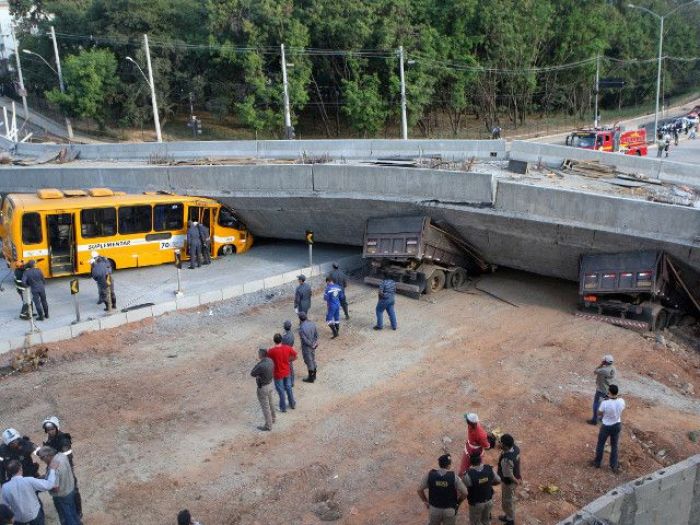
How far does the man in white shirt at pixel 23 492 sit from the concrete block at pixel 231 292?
30.8ft

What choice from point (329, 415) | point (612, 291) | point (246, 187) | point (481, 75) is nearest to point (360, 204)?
point (246, 187)

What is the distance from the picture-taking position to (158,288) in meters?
17.6

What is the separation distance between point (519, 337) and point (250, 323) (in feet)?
19.4

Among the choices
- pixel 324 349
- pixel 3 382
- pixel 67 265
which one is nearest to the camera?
pixel 3 382

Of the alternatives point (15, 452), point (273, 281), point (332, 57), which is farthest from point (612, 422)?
point (332, 57)

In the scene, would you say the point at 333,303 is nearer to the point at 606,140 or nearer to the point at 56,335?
the point at 56,335

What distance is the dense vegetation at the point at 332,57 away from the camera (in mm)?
43312

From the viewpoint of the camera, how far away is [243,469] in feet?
33.6

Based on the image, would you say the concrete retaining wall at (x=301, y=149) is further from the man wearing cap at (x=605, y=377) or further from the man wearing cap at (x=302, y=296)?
the man wearing cap at (x=605, y=377)

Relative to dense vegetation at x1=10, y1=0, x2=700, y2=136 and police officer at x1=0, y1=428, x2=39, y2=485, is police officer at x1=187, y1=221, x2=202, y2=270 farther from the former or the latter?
dense vegetation at x1=10, y1=0, x2=700, y2=136

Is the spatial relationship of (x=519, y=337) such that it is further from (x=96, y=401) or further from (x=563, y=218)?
(x=96, y=401)

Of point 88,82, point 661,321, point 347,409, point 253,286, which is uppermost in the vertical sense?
point 88,82

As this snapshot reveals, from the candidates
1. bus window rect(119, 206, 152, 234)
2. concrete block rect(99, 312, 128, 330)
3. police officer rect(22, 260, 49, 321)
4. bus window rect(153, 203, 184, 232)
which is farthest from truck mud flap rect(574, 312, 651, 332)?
police officer rect(22, 260, 49, 321)

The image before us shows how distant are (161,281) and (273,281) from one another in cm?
285
